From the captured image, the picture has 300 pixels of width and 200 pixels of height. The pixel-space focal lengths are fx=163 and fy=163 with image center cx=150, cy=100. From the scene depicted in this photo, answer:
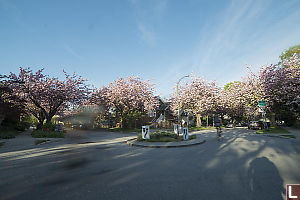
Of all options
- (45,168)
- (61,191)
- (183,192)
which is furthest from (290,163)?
(45,168)

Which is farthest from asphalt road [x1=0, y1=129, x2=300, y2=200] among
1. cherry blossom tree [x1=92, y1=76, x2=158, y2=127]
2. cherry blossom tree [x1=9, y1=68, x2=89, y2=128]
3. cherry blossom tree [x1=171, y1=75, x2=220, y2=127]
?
cherry blossom tree [x1=171, y1=75, x2=220, y2=127]

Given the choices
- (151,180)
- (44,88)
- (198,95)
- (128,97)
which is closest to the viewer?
(151,180)

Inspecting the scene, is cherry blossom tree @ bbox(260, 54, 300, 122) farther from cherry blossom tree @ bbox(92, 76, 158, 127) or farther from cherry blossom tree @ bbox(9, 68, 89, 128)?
cherry blossom tree @ bbox(9, 68, 89, 128)

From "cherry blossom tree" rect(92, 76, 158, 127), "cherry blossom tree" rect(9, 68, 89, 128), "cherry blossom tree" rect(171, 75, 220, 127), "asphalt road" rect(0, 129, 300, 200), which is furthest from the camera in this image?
"cherry blossom tree" rect(171, 75, 220, 127)

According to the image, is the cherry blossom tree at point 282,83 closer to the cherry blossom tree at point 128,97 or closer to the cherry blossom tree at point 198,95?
the cherry blossom tree at point 198,95

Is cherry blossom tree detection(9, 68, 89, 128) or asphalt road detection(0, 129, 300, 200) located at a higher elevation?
cherry blossom tree detection(9, 68, 89, 128)

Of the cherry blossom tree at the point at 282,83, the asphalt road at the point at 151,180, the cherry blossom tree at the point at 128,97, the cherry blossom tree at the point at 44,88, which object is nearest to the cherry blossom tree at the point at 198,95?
the cherry blossom tree at the point at 128,97

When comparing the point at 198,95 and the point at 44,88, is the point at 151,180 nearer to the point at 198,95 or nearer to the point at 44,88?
the point at 44,88

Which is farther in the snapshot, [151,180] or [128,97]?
[128,97]

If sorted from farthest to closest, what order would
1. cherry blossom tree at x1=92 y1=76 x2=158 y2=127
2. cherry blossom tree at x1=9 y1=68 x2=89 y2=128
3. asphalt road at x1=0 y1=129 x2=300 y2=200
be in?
cherry blossom tree at x1=92 y1=76 x2=158 y2=127 < cherry blossom tree at x1=9 y1=68 x2=89 y2=128 < asphalt road at x1=0 y1=129 x2=300 y2=200

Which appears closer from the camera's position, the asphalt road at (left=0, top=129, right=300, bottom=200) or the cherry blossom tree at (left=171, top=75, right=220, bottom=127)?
the asphalt road at (left=0, top=129, right=300, bottom=200)

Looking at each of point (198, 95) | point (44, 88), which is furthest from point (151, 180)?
point (198, 95)

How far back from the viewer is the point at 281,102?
84.3ft

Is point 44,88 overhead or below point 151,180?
overhead
